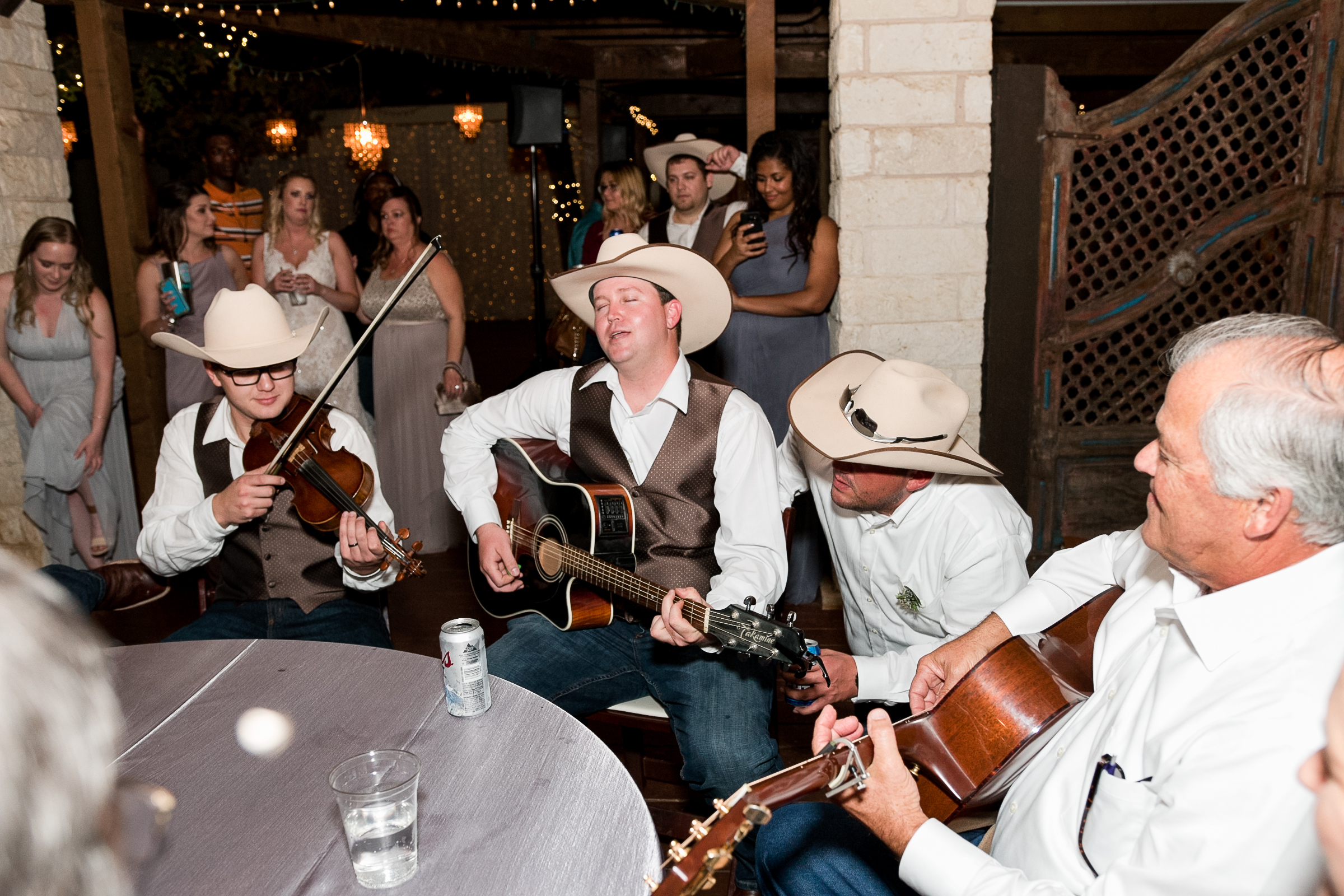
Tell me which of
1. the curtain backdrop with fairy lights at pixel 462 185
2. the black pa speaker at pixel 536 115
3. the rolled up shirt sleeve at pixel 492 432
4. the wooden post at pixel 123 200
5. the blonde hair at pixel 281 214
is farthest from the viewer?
the curtain backdrop with fairy lights at pixel 462 185

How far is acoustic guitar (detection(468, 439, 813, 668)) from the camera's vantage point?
2.24 metres

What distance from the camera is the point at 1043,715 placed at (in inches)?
60.2

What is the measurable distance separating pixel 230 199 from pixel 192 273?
1.09 metres

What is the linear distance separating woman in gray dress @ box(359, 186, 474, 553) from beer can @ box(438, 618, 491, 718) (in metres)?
2.97

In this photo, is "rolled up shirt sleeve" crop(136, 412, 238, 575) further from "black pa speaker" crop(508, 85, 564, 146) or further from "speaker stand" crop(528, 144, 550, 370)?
"black pa speaker" crop(508, 85, 564, 146)

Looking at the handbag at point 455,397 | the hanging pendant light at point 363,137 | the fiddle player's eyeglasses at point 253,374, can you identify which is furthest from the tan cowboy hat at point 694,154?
the hanging pendant light at point 363,137

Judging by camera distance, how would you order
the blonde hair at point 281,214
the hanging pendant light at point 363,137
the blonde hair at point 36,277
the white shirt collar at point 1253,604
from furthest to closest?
the hanging pendant light at point 363,137, the blonde hair at point 281,214, the blonde hair at point 36,277, the white shirt collar at point 1253,604

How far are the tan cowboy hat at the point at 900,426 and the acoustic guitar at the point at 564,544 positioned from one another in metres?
0.43

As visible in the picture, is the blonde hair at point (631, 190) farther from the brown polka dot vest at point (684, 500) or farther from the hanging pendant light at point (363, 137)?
the hanging pendant light at point (363, 137)

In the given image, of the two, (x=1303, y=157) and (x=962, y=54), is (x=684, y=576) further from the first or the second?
(x=1303, y=157)

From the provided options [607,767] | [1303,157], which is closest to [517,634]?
[607,767]

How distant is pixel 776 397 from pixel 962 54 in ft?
4.70

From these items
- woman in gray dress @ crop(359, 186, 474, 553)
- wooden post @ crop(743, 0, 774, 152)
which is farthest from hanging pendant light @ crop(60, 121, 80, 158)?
wooden post @ crop(743, 0, 774, 152)

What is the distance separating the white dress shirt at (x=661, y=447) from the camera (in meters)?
2.21
